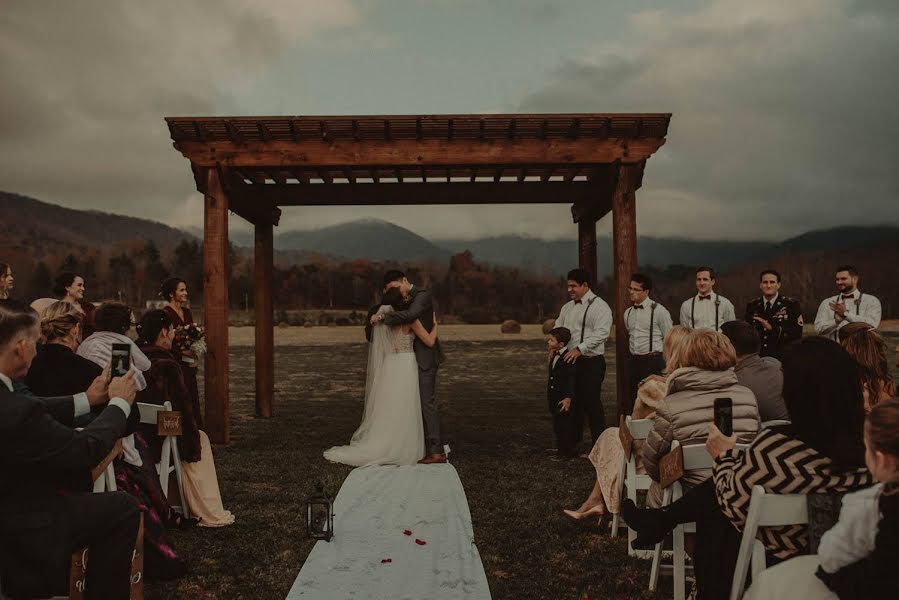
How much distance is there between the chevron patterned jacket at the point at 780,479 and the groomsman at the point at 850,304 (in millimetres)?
5758

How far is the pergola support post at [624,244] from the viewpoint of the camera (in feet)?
27.6

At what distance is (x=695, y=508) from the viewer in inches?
131

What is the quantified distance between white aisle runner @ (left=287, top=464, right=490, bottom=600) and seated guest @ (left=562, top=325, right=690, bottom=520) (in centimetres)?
96

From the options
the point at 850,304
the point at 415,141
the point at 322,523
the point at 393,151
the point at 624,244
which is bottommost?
the point at 322,523

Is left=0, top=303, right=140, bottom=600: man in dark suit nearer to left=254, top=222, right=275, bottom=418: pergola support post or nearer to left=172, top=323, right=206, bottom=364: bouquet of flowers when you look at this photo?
left=172, top=323, right=206, bottom=364: bouquet of flowers

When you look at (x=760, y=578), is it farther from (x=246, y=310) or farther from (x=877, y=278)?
(x=877, y=278)

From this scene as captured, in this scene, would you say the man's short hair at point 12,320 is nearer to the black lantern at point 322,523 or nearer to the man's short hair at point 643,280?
the black lantern at point 322,523

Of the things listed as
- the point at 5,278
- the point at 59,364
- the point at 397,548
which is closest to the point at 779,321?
the point at 397,548

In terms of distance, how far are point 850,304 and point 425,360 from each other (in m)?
4.76

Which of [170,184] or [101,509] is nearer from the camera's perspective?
[101,509]

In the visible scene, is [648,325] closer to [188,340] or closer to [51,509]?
[188,340]

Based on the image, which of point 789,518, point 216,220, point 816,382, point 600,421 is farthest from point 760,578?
point 216,220

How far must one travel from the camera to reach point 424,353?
798 cm

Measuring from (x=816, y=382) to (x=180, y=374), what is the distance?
4.25 metres
